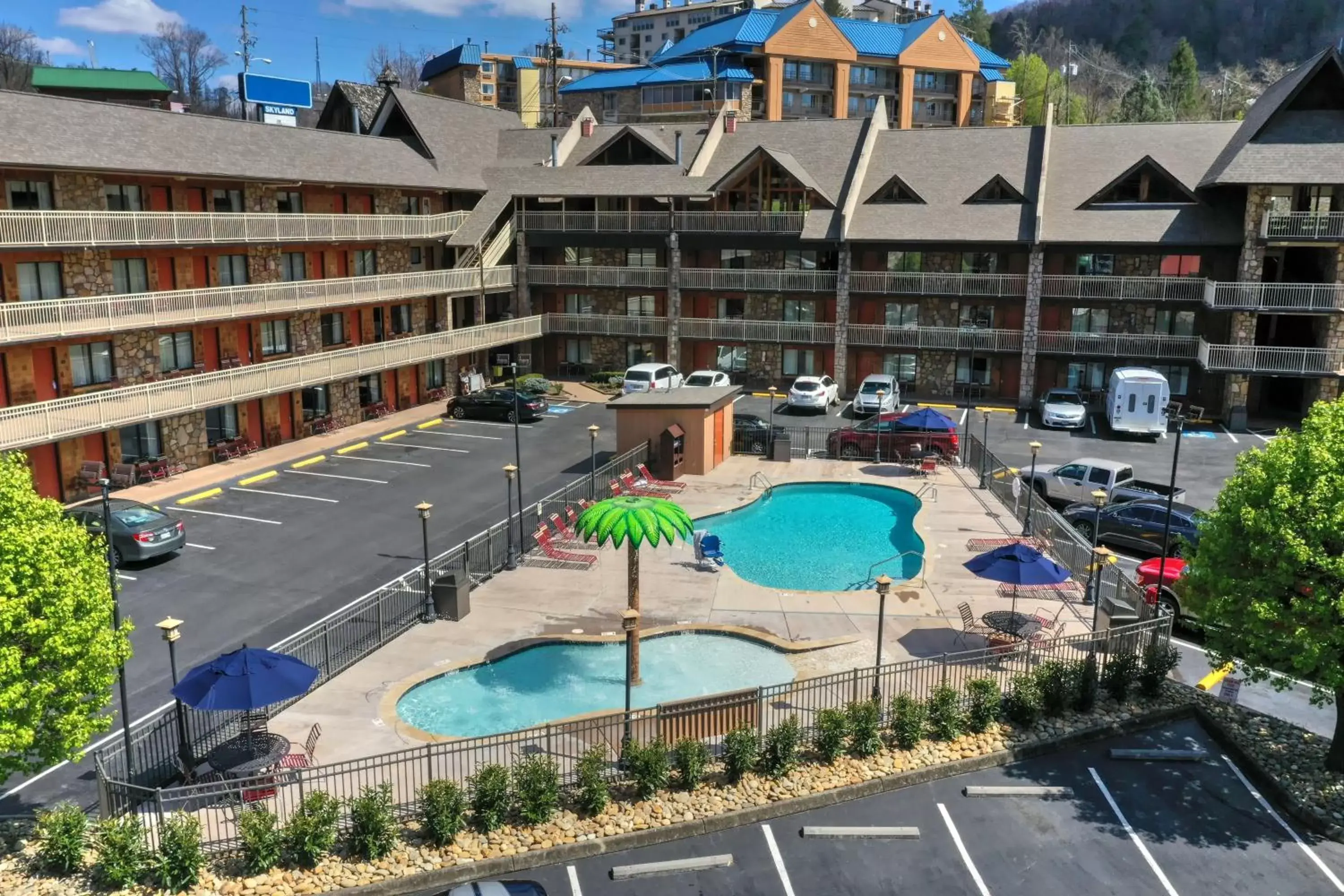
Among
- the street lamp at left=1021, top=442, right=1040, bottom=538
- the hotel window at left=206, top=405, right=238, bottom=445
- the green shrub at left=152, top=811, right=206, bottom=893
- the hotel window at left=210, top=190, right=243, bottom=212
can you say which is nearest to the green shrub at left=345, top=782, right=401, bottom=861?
the green shrub at left=152, top=811, right=206, bottom=893

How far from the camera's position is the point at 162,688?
2109 cm

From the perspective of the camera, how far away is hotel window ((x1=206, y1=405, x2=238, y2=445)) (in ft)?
127

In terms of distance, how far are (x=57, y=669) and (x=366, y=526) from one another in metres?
16.7

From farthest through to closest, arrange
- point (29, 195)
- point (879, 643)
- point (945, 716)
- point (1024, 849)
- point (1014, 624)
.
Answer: point (29, 195) → point (1014, 624) → point (879, 643) → point (945, 716) → point (1024, 849)

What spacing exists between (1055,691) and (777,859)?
23.1ft

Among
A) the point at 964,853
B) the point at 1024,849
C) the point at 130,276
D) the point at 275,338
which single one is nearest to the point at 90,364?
the point at 130,276

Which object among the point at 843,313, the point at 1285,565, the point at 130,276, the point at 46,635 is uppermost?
the point at 130,276

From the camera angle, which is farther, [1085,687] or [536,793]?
[1085,687]

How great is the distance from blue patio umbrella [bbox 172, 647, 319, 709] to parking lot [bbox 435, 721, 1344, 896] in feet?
16.2

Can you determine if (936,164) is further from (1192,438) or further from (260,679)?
(260,679)

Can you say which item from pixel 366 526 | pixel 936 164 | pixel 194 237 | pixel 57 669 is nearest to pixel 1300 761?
pixel 57 669

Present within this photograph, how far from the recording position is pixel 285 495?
34.9 m

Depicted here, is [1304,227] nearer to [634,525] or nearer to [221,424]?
[634,525]

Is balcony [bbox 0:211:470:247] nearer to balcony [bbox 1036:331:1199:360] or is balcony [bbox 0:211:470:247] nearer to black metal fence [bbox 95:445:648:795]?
black metal fence [bbox 95:445:648:795]
